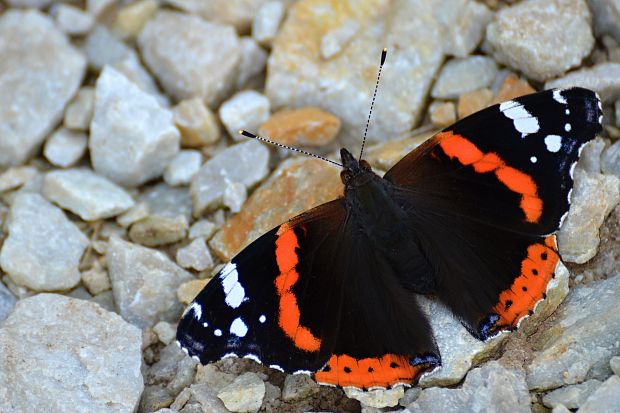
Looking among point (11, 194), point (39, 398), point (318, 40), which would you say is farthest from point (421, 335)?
point (11, 194)

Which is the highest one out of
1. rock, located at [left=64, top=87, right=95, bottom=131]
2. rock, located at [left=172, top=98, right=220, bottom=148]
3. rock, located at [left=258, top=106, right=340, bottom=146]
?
rock, located at [left=258, top=106, right=340, bottom=146]

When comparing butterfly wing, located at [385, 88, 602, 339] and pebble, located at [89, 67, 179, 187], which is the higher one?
butterfly wing, located at [385, 88, 602, 339]

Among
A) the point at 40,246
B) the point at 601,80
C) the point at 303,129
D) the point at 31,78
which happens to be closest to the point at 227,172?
the point at 303,129

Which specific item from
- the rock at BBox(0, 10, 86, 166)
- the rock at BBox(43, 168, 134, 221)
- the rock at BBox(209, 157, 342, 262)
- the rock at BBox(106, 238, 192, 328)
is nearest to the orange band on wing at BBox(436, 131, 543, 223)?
the rock at BBox(209, 157, 342, 262)

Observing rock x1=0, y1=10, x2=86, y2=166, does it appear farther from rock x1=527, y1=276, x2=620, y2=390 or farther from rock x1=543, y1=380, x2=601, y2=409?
rock x1=543, y1=380, x2=601, y2=409

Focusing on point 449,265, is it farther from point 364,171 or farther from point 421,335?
point 364,171

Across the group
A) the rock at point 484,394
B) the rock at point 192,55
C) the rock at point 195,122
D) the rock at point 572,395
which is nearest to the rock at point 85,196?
the rock at point 195,122

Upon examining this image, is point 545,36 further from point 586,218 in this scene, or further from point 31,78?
point 31,78
